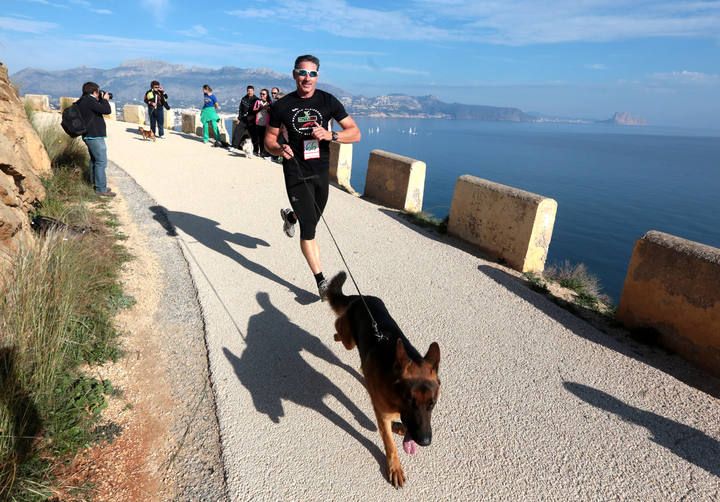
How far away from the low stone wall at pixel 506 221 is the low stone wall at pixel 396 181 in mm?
1689

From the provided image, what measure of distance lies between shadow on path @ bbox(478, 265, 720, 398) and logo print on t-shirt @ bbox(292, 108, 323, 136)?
3179mm

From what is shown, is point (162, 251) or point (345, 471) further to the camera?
point (162, 251)

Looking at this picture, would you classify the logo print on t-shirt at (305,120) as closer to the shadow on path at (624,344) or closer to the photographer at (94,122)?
the shadow on path at (624,344)

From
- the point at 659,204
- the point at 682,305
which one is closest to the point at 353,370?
the point at 682,305

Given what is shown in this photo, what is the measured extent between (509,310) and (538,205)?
173 cm

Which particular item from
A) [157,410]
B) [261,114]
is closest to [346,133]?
[157,410]

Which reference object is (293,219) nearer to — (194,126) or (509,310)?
(509,310)

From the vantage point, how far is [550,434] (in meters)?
3.14

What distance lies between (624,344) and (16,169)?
7.82 metres

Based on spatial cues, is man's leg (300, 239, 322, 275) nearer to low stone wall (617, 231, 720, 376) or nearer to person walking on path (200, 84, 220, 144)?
low stone wall (617, 231, 720, 376)

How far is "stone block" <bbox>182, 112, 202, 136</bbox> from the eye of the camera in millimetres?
19750

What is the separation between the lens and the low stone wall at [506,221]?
5.95 metres

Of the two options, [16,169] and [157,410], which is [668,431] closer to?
[157,410]

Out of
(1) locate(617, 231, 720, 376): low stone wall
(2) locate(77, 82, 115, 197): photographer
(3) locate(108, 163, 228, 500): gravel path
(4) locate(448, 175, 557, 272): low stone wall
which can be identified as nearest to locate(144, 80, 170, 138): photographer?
(2) locate(77, 82, 115, 197): photographer
